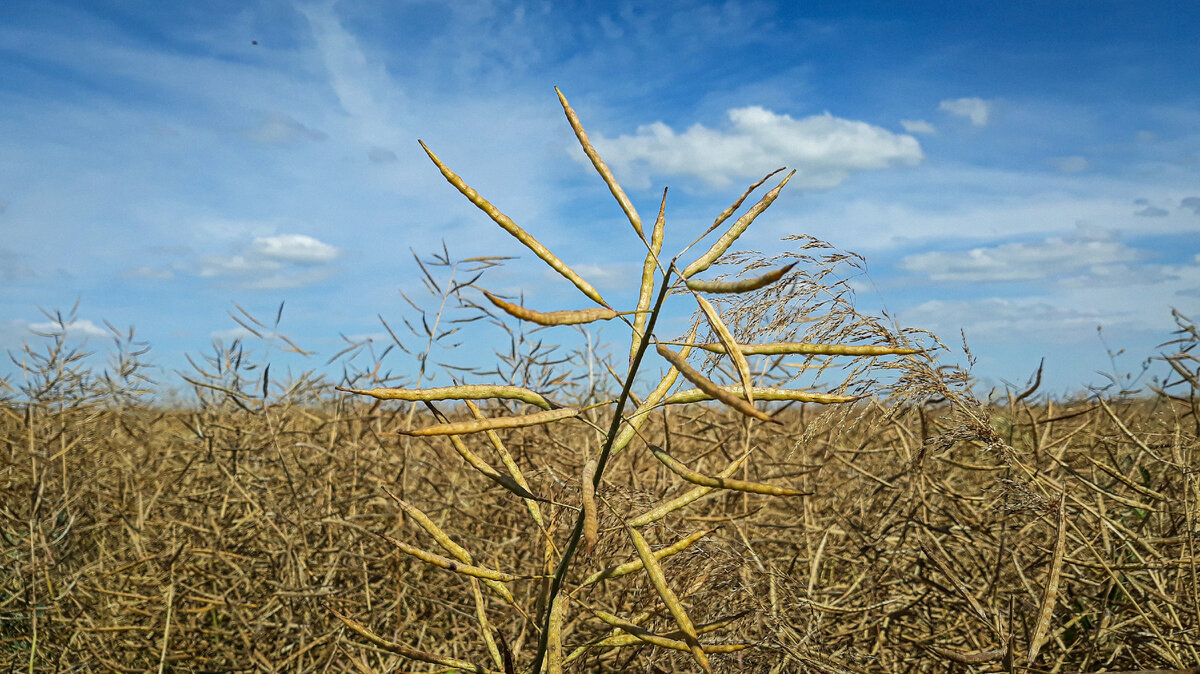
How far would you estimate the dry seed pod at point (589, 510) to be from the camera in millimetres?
876

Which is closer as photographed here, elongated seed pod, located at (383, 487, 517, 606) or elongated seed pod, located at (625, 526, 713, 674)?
elongated seed pod, located at (625, 526, 713, 674)

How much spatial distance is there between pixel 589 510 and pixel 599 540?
2.71 feet

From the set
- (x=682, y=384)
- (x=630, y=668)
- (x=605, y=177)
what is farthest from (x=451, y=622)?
(x=605, y=177)

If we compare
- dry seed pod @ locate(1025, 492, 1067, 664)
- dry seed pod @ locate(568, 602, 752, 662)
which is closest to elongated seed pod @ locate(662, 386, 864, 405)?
dry seed pod @ locate(568, 602, 752, 662)

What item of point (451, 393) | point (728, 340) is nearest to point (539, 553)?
point (451, 393)

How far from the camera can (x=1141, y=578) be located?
7.38ft

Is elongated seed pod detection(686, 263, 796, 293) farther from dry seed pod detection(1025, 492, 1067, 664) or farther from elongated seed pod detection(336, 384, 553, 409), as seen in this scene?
dry seed pod detection(1025, 492, 1067, 664)

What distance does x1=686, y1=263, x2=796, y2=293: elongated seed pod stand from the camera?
72 centimetres

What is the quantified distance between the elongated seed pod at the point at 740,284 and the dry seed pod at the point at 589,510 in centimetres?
26

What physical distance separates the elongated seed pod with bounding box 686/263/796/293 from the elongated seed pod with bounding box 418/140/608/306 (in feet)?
0.43

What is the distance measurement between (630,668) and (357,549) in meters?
1.06

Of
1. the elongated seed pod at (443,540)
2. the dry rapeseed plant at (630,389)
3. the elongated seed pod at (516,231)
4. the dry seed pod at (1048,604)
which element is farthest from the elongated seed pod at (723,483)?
the dry seed pod at (1048,604)

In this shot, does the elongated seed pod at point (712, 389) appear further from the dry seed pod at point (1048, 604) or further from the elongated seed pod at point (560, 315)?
the dry seed pod at point (1048, 604)

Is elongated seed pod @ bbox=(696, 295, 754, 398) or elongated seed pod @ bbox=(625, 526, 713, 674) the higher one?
elongated seed pod @ bbox=(696, 295, 754, 398)
